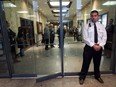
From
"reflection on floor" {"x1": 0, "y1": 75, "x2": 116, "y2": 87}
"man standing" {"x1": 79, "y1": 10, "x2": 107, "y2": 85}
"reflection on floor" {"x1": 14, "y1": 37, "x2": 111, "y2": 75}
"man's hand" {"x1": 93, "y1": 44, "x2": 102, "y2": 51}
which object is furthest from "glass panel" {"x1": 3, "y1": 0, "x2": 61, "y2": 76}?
"man's hand" {"x1": 93, "y1": 44, "x2": 102, "y2": 51}

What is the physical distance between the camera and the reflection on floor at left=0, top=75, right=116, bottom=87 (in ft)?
9.03

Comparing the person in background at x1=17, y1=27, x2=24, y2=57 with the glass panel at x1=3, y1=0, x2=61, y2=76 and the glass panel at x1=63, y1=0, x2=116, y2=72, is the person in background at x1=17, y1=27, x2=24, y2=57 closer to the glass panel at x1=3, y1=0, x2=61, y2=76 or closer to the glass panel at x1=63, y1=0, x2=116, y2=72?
the glass panel at x1=3, y1=0, x2=61, y2=76

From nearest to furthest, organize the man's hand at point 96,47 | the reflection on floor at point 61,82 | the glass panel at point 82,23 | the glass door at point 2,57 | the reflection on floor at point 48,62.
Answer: the man's hand at point 96,47, the reflection on floor at point 61,82, the glass door at point 2,57, the glass panel at point 82,23, the reflection on floor at point 48,62

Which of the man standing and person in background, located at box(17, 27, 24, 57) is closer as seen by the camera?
the man standing

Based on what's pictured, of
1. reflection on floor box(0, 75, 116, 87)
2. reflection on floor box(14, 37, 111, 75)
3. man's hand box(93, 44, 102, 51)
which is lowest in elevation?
reflection on floor box(0, 75, 116, 87)

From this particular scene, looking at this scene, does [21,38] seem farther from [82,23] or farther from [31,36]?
[82,23]

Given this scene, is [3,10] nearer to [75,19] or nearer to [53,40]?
[53,40]

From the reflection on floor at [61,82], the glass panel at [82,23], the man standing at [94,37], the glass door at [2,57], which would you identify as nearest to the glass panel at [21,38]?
the glass door at [2,57]

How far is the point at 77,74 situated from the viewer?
10.5 feet

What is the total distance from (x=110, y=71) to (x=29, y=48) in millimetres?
2439

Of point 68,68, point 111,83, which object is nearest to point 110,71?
point 111,83

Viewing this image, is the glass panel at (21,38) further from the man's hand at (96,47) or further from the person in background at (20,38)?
the man's hand at (96,47)

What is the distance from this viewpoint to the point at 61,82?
2887mm

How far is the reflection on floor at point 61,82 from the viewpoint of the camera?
275 cm
